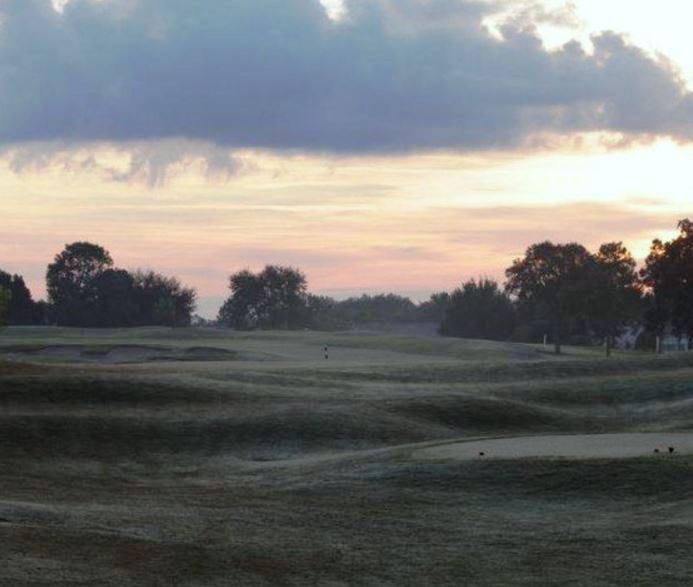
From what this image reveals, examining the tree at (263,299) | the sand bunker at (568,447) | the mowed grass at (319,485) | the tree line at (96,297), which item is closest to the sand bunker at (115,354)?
the mowed grass at (319,485)

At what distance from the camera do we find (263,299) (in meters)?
178

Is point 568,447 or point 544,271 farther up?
point 544,271

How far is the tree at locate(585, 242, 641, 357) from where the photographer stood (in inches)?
3948

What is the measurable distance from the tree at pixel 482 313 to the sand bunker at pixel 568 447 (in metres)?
117

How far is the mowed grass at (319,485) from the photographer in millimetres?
18094

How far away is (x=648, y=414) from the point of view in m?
45.5

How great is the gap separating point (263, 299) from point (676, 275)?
91.7m

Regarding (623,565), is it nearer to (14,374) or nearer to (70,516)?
(70,516)

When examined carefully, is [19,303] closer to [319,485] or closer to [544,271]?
[544,271]

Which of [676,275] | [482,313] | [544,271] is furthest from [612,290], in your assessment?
[482,313]

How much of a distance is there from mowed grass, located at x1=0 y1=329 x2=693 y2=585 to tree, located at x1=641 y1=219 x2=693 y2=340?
130 ft

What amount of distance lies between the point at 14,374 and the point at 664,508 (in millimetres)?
26172

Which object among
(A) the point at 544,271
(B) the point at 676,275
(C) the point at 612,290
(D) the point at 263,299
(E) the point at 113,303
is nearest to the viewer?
(B) the point at 676,275

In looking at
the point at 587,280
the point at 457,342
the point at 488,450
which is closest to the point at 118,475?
the point at 488,450
